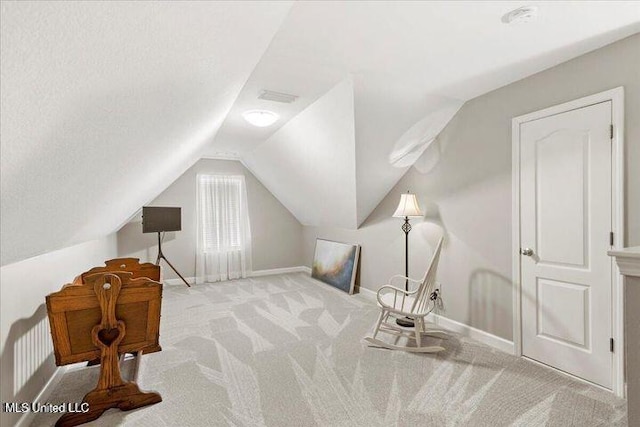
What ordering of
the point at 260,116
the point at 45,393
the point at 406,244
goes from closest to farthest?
the point at 45,393
the point at 260,116
the point at 406,244

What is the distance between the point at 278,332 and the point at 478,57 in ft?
10.5

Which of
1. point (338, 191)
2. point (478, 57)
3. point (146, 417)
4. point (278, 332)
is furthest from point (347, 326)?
point (478, 57)

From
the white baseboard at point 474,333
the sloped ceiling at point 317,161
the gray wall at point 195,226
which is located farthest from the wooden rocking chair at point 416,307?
A: the gray wall at point 195,226

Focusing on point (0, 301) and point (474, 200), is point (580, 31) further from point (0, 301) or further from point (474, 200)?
point (0, 301)

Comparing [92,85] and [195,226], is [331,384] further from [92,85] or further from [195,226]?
[195,226]

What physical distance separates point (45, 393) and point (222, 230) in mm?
3956

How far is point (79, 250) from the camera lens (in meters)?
3.23

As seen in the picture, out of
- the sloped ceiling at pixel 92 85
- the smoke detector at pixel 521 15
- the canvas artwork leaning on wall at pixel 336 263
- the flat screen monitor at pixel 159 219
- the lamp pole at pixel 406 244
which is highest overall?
the smoke detector at pixel 521 15

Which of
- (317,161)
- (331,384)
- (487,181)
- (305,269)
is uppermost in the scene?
(317,161)

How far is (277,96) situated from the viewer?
3.06 metres

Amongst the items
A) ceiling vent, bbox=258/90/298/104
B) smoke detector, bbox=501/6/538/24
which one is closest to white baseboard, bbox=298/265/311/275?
ceiling vent, bbox=258/90/298/104

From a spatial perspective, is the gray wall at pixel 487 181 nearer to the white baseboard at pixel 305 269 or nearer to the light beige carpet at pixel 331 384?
the light beige carpet at pixel 331 384

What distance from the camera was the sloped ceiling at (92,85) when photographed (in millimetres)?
691

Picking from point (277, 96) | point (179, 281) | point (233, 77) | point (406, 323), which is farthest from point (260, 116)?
point (179, 281)
